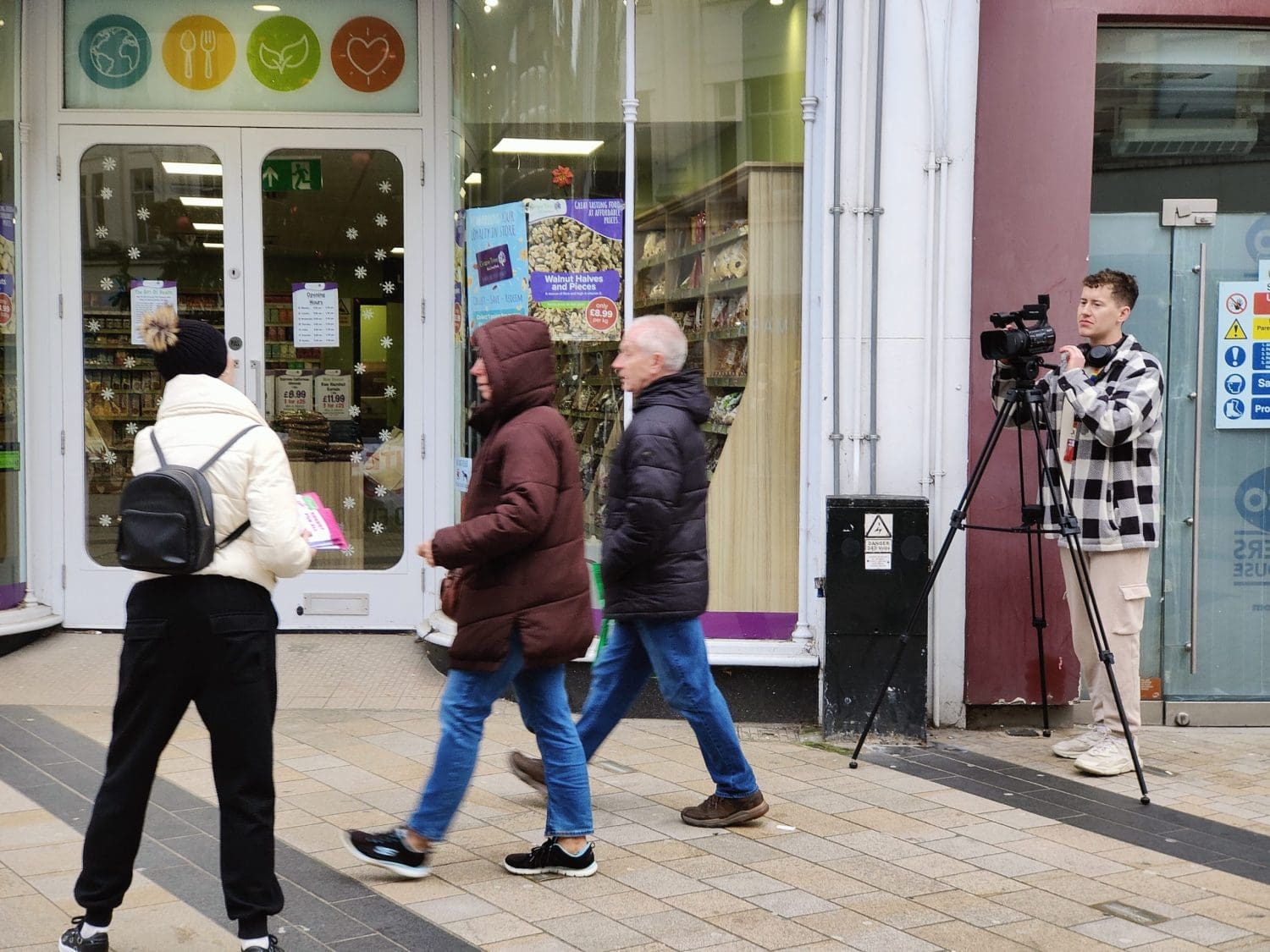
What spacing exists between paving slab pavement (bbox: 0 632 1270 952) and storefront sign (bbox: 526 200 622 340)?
1.96 metres

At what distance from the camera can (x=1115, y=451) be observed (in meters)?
5.93

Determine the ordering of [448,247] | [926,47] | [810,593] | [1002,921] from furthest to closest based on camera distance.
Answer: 1. [448,247]
2. [810,593]
3. [926,47]
4. [1002,921]

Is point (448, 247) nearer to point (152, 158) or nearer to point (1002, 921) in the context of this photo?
point (152, 158)

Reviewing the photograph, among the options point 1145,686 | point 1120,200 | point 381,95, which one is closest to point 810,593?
point 1145,686

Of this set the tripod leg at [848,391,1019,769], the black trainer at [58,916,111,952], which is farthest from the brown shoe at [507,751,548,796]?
the black trainer at [58,916,111,952]

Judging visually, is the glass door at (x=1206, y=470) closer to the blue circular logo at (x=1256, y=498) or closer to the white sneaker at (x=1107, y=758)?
the blue circular logo at (x=1256, y=498)

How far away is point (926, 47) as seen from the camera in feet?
20.8

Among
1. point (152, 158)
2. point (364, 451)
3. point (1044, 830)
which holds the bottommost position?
point (1044, 830)

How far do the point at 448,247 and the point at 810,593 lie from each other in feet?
9.11

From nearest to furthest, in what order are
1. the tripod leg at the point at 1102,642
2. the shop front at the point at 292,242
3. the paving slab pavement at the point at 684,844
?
the paving slab pavement at the point at 684,844 → the tripod leg at the point at 1102,642 → the shop front at the point at 292,242

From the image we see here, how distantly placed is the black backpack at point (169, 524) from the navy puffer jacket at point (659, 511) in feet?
5.06

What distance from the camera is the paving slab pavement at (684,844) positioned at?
4.11 metres

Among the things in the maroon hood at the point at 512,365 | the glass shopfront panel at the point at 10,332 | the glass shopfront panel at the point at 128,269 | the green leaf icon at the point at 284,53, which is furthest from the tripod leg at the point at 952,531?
the glass shopfront panel at the point at 10,332

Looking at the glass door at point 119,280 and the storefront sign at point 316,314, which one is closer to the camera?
the glass door at point 119,280
